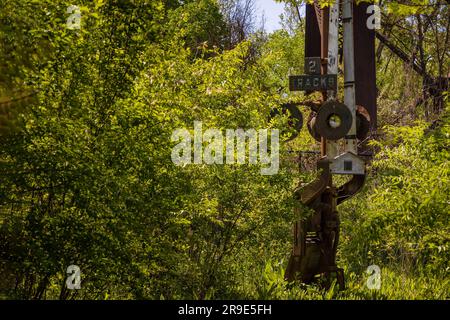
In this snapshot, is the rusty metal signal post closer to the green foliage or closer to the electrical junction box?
the electrical junction box

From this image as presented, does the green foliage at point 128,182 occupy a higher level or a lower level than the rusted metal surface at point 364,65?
lower

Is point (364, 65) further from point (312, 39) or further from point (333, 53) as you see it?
point (333, 53)

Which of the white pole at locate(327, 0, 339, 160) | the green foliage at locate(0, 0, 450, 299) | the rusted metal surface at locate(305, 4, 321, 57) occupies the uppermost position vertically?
the rusted metal surface at locate(305, 4, 321, 57)

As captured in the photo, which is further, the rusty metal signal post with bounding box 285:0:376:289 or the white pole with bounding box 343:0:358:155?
the white pole with bounding box 343:0:358:155

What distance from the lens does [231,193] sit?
9.02 meters

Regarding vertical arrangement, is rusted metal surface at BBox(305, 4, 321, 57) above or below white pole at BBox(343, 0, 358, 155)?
above

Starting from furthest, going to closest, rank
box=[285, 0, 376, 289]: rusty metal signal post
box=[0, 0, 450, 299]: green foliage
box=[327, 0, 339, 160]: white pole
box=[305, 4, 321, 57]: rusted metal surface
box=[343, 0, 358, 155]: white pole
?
box=[305, 4, 321, 57]: rusted metal surface
box=[343, 0, 358, 155]: white pole
box=[327, 0, 339, 160]: white pole
box=[285, 0, 376, 289]: rusty metal signal post
box=[0, 0, 450, 299]: green foliage

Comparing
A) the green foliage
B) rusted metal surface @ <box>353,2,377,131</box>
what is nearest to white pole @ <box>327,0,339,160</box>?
the green foliage

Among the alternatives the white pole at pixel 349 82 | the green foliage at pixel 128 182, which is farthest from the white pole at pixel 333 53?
the green foliage at pixel 128 182

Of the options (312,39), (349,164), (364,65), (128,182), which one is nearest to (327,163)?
(349,164)

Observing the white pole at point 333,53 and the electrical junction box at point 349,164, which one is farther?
the white pole at point 333,53

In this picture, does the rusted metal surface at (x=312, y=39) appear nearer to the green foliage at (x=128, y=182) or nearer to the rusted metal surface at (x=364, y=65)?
the green foliage at (x=128, y=182)

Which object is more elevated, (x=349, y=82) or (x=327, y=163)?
(x=349, y=82)

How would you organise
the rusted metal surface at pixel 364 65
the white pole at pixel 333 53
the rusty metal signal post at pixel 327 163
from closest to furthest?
the rusty metal signal post at pixel 327 163 < the white pole at pixel 333 53 < the rusted metal surface at pixel 364 65
